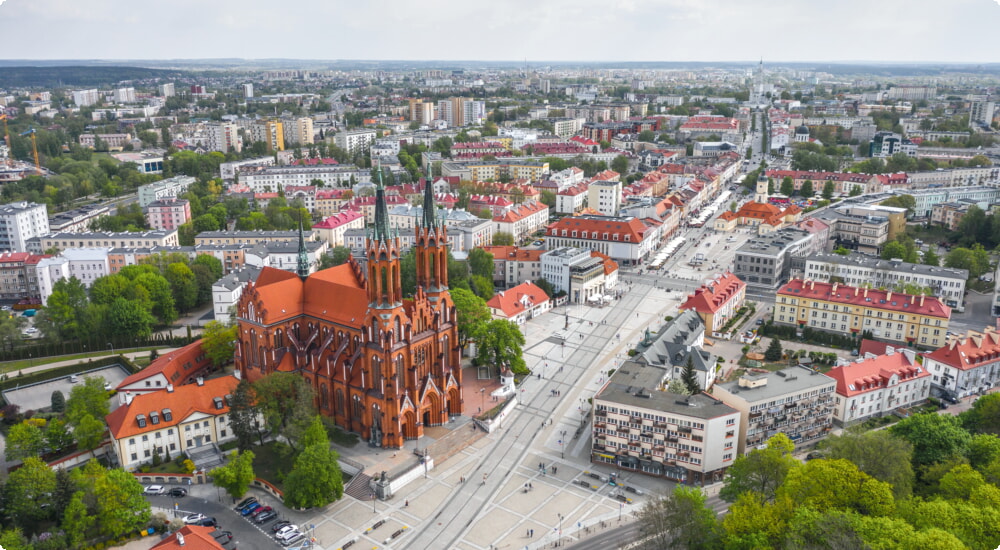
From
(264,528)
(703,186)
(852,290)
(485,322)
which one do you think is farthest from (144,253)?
(703,186)

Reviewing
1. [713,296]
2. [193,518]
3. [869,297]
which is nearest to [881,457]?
[713,296]

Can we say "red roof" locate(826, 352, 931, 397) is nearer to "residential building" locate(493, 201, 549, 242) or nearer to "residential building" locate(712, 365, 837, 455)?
"residential building" locate(712, 365, 837, 455)

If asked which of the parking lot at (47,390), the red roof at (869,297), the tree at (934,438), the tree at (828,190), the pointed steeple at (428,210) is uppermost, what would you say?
the pointed steeple at (428,210)

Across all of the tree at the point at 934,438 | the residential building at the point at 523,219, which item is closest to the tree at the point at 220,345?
the tree at the point at 934,438

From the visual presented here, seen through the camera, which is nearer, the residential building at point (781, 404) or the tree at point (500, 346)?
the residential building at point (781, 404)

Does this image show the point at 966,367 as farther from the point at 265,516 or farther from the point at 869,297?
the point at 265,516

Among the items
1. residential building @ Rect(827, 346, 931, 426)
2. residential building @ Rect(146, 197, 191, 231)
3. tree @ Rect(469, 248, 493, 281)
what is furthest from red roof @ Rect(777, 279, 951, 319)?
residential building @ Rect(146, 197, 191, 231)

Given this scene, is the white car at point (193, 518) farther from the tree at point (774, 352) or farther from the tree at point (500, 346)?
the tree at point (774, 352)
